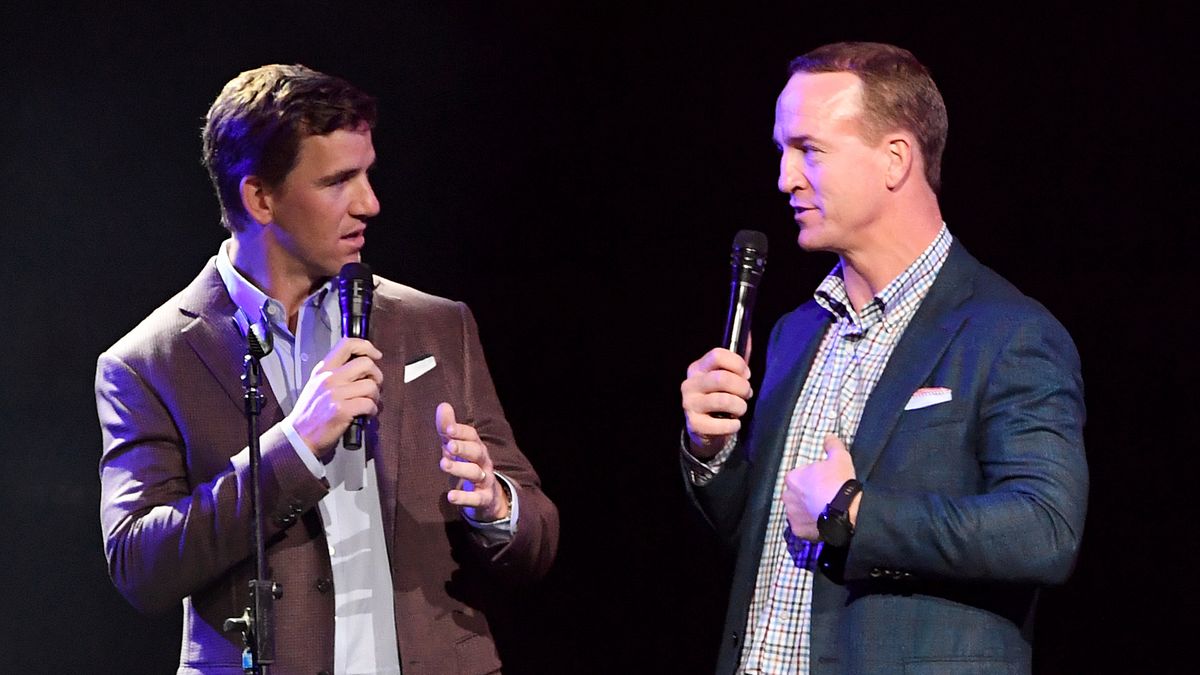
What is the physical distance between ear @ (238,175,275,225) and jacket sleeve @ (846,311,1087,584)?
1411 millimetres

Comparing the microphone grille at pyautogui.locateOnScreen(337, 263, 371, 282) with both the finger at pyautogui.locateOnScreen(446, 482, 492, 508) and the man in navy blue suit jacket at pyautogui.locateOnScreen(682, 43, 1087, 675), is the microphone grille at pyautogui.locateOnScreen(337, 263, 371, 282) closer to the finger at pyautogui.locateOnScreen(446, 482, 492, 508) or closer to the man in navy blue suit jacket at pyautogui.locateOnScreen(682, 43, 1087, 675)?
the finger at pyautogui.locateOnScreen(446, 482, 492, 508)

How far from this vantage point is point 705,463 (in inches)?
109

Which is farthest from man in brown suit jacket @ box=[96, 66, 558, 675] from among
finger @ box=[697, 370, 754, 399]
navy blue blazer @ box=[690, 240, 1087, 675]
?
navy blue blazer @ box=[690, 240, 1087, 675]

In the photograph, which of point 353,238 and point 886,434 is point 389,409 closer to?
point 353,238

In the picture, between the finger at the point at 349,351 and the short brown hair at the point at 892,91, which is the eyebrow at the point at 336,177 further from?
the short brown hair at the point at 892,91

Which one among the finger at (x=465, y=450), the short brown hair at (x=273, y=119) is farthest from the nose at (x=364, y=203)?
the finger at (x=465, y=450)

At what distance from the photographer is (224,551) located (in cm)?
266

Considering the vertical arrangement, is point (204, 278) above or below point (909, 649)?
above

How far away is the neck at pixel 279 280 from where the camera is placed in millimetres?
3002

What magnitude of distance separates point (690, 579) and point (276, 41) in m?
2.09

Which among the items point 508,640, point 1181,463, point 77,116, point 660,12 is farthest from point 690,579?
point 77,116

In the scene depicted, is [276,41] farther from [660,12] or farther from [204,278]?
[204,278]

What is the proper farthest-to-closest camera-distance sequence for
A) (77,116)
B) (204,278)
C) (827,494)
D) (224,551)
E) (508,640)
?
1. (508,640)
2. (77,116)
3. (204,278)
4. (224,551)
5. (827,494)

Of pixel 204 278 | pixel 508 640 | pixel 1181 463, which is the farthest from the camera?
pixel 508 640
